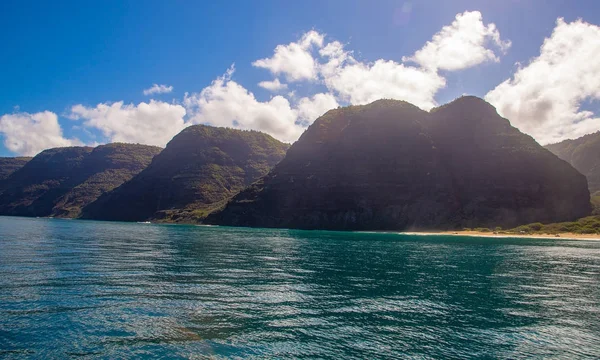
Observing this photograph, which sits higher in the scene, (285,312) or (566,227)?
(566,227)

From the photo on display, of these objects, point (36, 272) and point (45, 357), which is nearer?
point (45, 357)

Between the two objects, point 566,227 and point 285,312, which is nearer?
point 285,312

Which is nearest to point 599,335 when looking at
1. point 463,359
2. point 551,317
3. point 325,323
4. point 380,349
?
point 551,317

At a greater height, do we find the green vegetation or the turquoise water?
the green vegetation

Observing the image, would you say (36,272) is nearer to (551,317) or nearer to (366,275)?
(366,275)

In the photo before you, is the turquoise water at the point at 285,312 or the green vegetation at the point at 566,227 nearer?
the turquoise water at the point at 285,312

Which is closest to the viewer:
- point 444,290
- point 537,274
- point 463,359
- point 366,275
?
point 463,359

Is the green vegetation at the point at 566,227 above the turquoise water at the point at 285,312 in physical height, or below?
above

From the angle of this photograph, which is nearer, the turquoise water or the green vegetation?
the turquoise water
